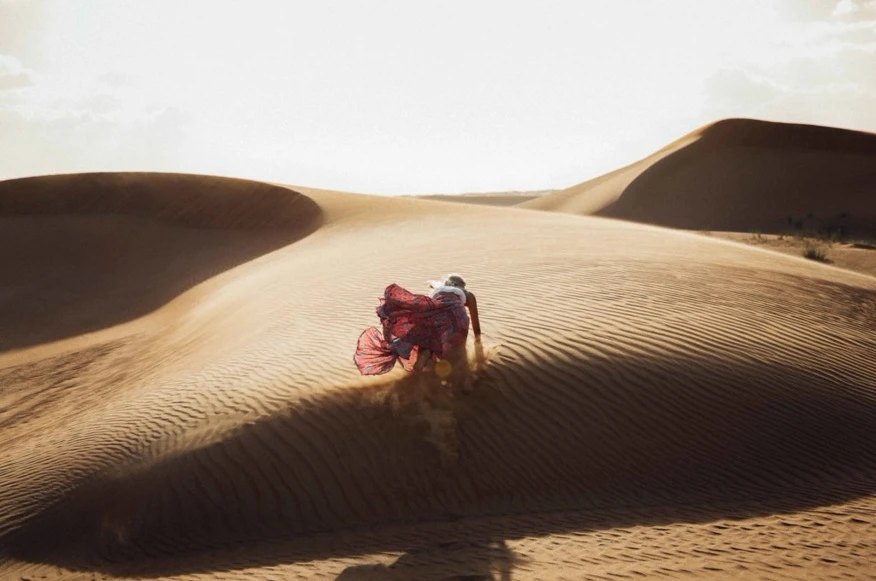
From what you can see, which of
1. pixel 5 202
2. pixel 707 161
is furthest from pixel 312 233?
pixel 707 161

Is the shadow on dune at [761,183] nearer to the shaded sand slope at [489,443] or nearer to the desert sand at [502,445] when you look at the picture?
the desert sand at [502,445]

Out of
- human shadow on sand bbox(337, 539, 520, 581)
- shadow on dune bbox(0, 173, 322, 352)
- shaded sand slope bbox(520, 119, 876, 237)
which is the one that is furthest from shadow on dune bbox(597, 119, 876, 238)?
human shadow on sand bbox(337, 539, 520, 581)

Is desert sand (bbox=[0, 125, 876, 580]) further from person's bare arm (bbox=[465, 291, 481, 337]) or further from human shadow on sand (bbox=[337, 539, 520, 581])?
person's bare arm (bbox=[465, 291, 481, 337])

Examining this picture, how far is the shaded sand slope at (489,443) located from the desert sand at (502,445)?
0.03 m

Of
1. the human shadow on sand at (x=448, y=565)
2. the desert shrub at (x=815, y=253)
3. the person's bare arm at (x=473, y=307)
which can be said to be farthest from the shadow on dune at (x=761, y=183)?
the human shadow on sand at (x=448, y=565)

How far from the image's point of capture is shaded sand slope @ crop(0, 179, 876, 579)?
6.79 meters

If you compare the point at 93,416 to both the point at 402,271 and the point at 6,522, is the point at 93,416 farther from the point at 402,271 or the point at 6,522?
the point at 402,271

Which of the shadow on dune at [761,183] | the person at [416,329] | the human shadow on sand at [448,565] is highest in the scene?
the shadow on dune at [761,183]

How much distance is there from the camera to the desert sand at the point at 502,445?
6.23 metres

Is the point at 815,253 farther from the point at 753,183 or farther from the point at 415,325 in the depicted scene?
the point at 753,183

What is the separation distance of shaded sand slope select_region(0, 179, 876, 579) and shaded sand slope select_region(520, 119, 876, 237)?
27.0 meters

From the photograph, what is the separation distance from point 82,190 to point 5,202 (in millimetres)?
3009

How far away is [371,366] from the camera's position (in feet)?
25.9

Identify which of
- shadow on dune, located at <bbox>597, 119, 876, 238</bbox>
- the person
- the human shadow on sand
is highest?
shadow on dune, located at <bbox>597, 119, 876, 238</bbox>
